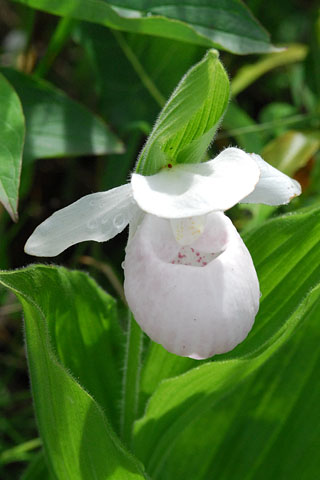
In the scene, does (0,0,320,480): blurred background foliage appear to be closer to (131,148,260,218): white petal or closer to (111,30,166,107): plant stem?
(111,30,166,107): plant stem

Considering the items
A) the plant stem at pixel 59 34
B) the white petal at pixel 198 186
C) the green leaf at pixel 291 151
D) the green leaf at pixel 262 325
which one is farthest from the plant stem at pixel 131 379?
the plant stem at pixel 59 34

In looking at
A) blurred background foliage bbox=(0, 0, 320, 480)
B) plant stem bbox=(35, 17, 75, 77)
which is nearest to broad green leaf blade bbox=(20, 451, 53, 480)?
blurred background foliage bbox=(0, 0, 320, 480)

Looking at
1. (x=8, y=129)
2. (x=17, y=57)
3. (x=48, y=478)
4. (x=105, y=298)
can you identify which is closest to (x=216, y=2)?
(x=8, y=129)

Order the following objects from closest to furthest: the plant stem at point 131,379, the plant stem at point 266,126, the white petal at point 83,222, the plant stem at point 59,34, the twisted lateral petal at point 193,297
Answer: the twisted lateral petal at point 193,297 → the white petal at point 83,222 → the plant stem at point 131,379 → the plant stem at point 59,34 → the plant stem at point 266,126

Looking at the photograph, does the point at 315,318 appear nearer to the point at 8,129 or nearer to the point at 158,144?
the point at 158,144

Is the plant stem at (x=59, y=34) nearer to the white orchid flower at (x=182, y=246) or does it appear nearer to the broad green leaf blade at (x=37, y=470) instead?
the white orchid flower at (x=182, y=246)

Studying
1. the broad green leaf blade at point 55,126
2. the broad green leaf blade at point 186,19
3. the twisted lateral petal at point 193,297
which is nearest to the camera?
the twisted lateral petal at point 193,297

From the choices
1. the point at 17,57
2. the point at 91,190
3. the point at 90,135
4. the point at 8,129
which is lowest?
the point at 91,190
